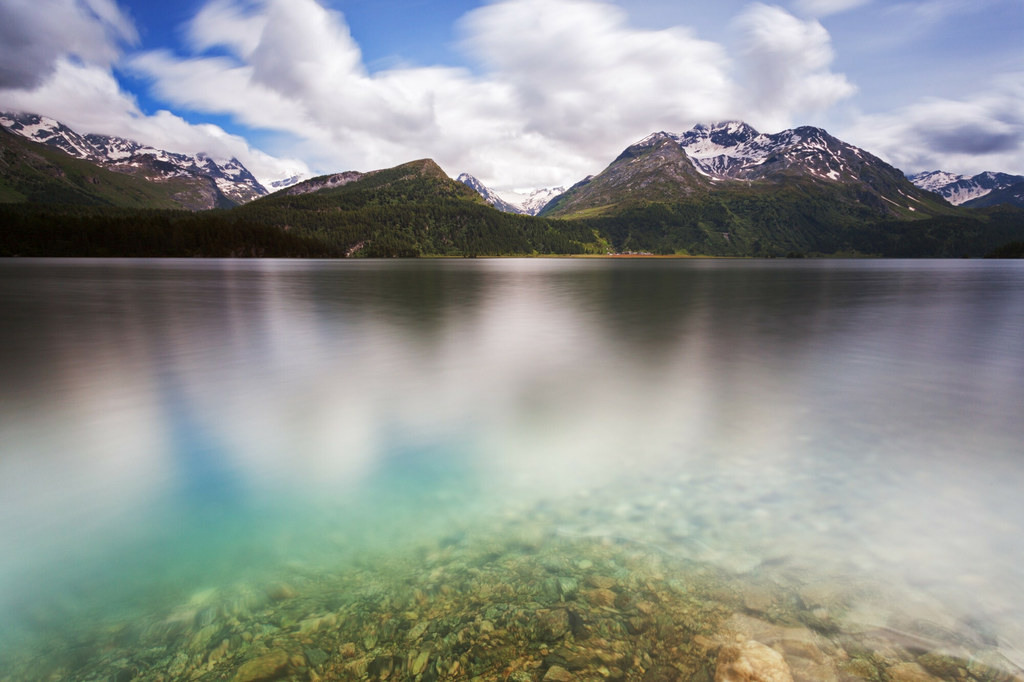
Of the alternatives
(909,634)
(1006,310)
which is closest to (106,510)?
(909,634)

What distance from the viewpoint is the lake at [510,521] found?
17.6 ft

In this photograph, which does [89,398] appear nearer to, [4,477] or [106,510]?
[4,477]

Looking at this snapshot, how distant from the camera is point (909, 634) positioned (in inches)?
215

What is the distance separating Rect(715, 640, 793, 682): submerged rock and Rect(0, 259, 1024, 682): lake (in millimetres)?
Result: 30

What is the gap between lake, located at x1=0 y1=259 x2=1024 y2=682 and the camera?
5355 millimetres

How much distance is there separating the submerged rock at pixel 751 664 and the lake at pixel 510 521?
0.03 metres

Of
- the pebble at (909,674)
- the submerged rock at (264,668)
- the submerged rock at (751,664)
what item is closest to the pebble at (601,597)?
the submerged rock at (751,664)

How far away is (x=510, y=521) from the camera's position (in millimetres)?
7996

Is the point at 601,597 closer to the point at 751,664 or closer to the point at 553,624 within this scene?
the point at 553,624

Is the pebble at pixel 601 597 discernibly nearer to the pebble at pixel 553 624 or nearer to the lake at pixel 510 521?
the lake at pixel 510 521

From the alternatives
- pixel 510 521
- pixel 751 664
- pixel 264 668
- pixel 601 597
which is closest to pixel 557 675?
pixel 601 597

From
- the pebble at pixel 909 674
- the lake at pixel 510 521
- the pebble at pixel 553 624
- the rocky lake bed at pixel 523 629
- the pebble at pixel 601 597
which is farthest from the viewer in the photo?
the pebble at pixel 601 597

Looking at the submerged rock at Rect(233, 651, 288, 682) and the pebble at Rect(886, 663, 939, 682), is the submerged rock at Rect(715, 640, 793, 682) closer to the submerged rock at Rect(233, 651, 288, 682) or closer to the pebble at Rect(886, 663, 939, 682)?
the pebble at Rect(886, 663, 939, 682)

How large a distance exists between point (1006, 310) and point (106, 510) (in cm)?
5475
